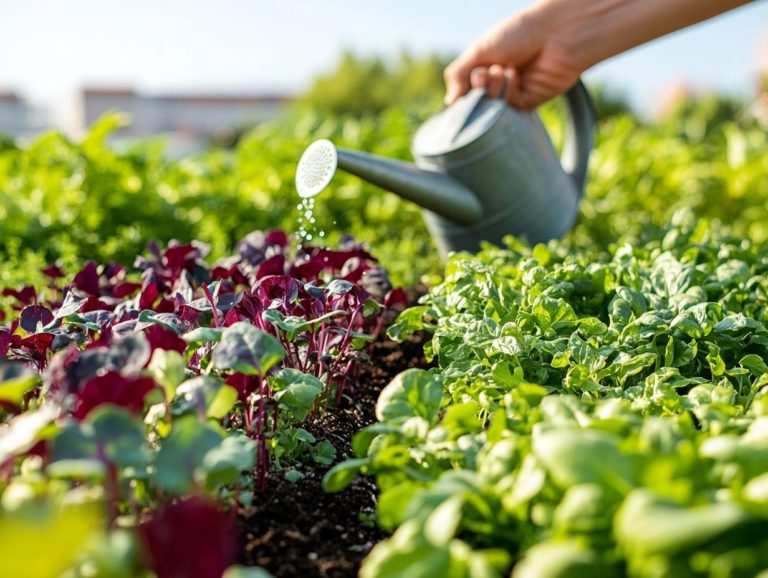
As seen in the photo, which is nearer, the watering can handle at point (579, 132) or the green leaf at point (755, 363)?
the green leaf at point (755, 363)

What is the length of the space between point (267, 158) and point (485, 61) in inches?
65.9

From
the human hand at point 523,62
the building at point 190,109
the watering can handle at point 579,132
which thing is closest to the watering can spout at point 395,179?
the human hand at point 523,62

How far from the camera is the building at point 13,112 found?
150 feet

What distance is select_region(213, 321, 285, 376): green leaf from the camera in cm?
120

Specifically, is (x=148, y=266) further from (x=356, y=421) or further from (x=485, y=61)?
(x=485, y=61)

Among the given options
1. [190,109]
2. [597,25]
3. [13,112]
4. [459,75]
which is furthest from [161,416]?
[190,109]

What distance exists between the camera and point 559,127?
5.48 meters

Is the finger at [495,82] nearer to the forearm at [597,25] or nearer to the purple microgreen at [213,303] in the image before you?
the forearm at [597,25]

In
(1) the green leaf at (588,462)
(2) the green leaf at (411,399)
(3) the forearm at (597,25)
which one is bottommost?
(2) the green leaf at (411,399)

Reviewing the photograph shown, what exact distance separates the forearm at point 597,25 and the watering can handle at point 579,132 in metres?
0.24

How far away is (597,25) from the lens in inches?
108

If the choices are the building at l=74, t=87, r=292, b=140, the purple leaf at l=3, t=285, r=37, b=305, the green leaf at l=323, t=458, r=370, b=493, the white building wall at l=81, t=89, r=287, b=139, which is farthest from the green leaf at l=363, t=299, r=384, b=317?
the white building wall at l=81, t=89, r=287, b=139

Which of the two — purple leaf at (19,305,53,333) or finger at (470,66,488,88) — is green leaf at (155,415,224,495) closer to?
purple leaf at (19,305,53,333)

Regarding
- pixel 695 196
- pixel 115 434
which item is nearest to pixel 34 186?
pixel 115 434
